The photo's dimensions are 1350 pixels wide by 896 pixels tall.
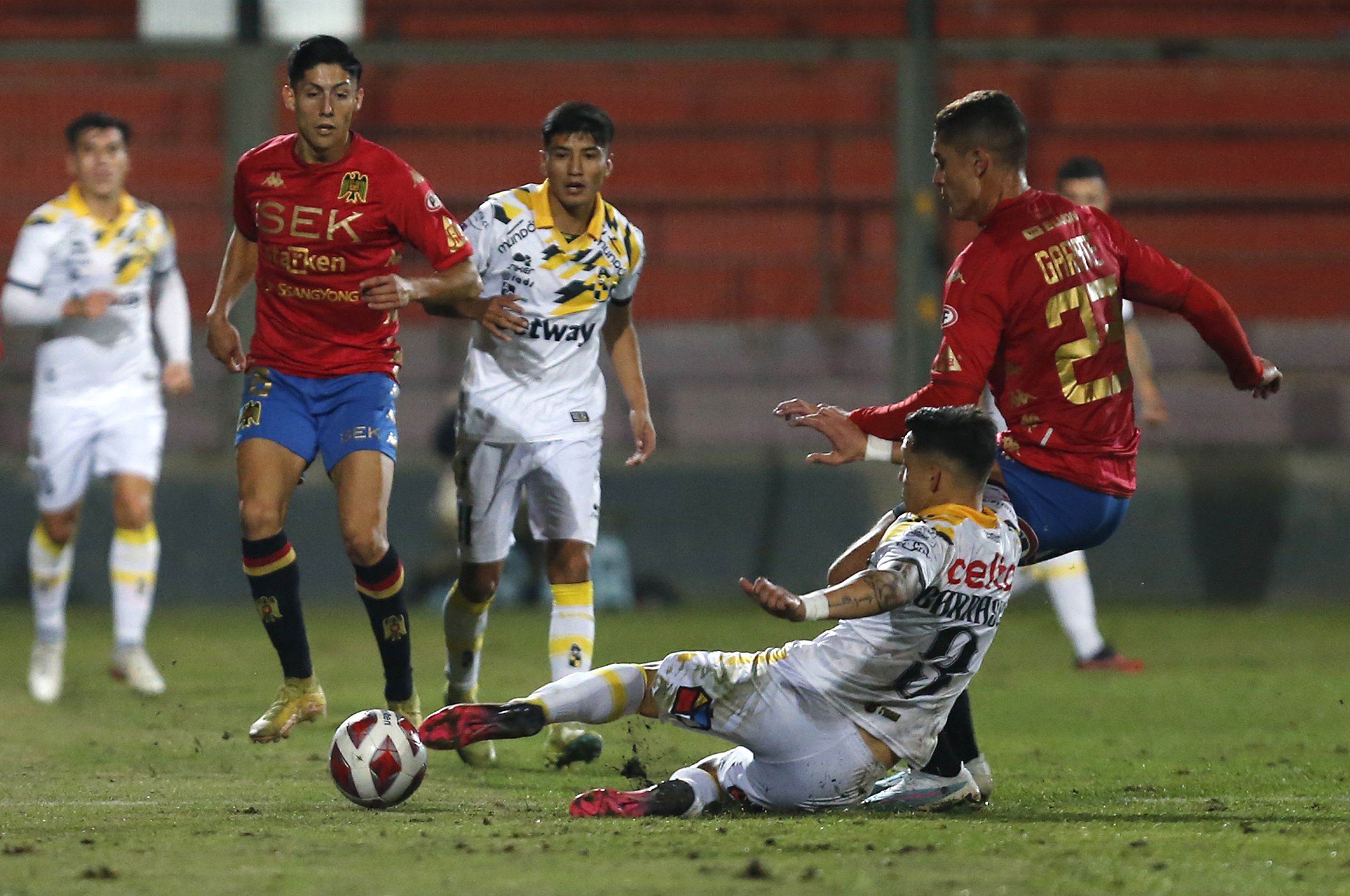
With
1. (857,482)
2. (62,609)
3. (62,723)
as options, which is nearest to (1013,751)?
(62,723)

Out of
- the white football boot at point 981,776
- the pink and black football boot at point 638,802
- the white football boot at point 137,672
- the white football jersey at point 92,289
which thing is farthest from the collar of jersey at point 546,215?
the white football boot at point 137,672

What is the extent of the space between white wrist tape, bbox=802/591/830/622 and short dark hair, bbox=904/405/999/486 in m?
0.64

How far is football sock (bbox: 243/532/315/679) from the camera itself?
634cm

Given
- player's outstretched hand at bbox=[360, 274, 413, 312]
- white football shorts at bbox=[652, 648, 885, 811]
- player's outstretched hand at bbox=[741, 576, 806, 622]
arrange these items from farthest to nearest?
player's outstretched hand at bbox=[360, 274, 413, 312]
white football shorts at bbox=[652, 648, 885, 811]
player's outstretched hand at bbox=[741, 576, 806, 622]

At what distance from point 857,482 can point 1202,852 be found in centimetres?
876

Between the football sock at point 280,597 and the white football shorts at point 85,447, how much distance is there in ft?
9.69

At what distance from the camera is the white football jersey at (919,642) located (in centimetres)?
496

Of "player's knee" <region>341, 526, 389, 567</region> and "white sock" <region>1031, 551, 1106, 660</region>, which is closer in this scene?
"player's knee" <region>341, 526, 389, 567</region>

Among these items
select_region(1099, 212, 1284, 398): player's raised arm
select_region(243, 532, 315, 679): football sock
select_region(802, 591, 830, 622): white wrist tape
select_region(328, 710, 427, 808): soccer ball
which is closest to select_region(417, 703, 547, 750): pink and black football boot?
select_region(328, 710, 427, 808): soccer ball

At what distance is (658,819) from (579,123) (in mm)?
2669

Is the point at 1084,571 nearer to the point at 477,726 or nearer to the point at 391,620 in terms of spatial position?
the point at 391,620

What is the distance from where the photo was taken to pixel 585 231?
22.5 ft

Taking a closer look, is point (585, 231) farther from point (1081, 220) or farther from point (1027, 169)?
point (1027, 169)

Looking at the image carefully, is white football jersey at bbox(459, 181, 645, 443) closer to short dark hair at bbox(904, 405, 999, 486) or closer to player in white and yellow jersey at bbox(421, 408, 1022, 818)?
player in white and yellow jersey at bbox(421, 408, 1022, 818)
